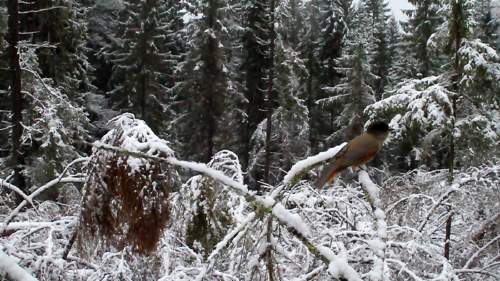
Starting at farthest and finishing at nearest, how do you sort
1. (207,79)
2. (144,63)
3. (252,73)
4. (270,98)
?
(252,73) < (144,63) < (207,79) < (270,98)

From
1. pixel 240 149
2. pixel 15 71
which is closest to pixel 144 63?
pixel 240 149

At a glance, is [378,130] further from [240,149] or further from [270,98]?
[240,149]

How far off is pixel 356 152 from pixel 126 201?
97 cm

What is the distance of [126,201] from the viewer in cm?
181

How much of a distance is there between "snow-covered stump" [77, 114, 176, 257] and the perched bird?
61 centimetres

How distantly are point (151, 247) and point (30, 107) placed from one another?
43.1 ft

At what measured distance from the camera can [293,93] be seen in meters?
26.4

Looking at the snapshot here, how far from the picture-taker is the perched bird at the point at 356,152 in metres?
2.08

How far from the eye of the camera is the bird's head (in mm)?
2348

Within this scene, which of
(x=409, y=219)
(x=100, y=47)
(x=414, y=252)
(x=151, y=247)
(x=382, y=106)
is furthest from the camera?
(x=100, y=47)

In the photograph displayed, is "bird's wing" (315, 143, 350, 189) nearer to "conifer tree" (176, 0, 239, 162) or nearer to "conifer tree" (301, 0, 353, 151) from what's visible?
"conifer tree" (176, 0, 239, 162)

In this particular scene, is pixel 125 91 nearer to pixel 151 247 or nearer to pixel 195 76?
pixel 195 76

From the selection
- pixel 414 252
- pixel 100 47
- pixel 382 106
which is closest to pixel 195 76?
pixel 100 47

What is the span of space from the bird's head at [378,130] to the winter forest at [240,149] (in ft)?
0.26
